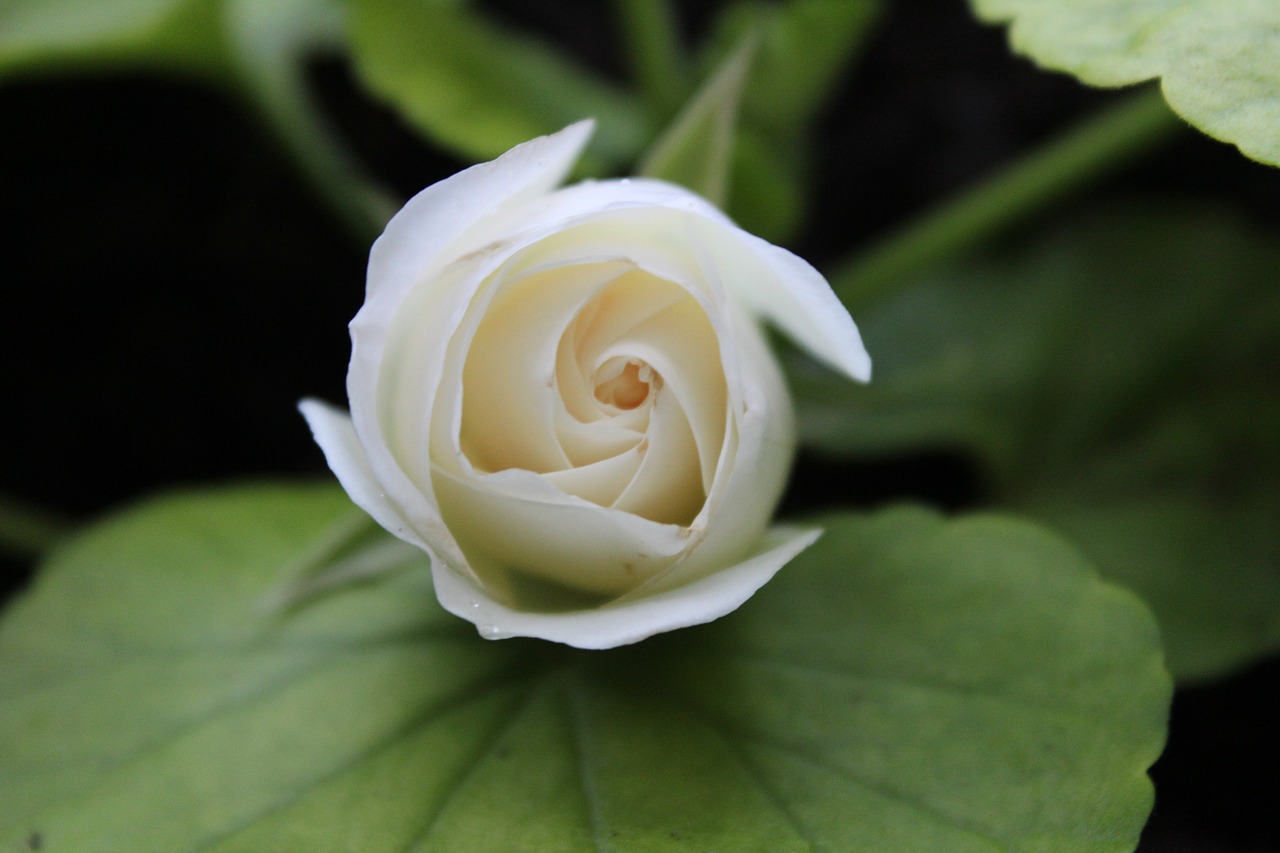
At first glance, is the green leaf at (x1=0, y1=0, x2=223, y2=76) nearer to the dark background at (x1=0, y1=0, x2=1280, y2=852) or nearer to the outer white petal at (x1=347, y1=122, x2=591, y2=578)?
the dark background at (x1=0, y1=0, x2=1280, y2=852)

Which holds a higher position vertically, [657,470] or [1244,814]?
[657,470]

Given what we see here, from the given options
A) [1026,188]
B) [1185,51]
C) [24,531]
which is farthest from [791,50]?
[24,531]

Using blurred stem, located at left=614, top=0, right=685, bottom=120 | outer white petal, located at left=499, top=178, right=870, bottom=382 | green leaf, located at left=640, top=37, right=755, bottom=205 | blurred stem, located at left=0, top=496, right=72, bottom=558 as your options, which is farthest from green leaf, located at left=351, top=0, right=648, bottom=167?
blurred stem, located at left=0, top=496, right=72, bottom=558

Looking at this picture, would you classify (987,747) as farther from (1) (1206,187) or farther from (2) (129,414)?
(2) (129,414)

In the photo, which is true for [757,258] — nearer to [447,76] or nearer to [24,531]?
[447,76]

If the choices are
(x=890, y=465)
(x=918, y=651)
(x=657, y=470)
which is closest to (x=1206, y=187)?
(x=890, y=465)

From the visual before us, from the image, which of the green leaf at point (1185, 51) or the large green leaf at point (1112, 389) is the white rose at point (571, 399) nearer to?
the green leaf at point (1185, 51)

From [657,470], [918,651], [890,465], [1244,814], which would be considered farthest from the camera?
[890,465]
